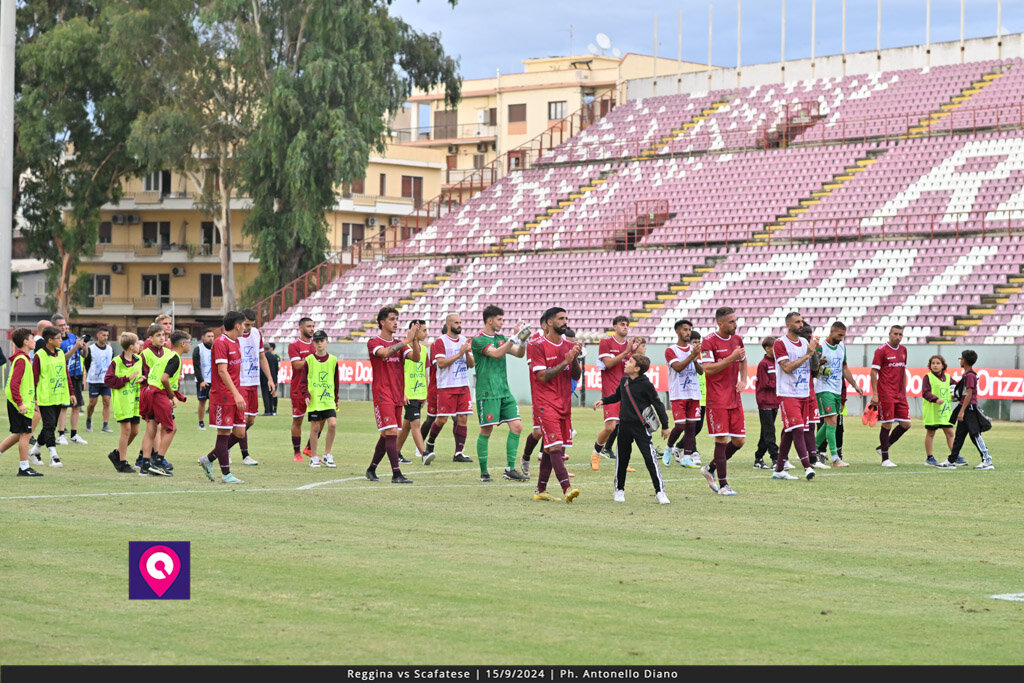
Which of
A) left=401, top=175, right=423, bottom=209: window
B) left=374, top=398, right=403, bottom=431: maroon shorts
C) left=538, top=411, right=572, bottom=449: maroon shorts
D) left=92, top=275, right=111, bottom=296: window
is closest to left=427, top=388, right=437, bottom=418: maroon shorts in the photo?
left=374, top=398, right=403, bottom=431: maroon shorts

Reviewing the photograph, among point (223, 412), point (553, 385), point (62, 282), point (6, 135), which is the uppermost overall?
point (6, 135)

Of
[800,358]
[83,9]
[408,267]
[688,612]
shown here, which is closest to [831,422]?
[800,358]

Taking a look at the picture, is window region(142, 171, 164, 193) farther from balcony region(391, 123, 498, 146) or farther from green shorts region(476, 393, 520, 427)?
green shorts region(476, 393, 520, 427)

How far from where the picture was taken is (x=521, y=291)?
48875 mm

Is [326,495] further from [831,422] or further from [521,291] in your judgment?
[521,291]

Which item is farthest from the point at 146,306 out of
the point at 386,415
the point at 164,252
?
the point at 386,415

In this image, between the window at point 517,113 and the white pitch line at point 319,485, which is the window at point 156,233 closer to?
the window at point 517,113

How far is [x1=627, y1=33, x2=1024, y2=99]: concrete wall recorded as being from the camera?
2162 inches

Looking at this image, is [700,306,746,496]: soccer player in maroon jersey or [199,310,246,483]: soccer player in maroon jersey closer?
[700,306,746,496]: soccer player in maroon jersey

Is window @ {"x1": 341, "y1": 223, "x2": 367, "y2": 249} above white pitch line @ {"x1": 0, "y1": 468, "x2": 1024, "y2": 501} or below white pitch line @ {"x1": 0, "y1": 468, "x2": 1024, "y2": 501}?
above

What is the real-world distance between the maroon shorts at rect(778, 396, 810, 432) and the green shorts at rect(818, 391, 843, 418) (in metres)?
2.51

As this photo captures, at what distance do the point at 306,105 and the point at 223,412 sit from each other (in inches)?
1481

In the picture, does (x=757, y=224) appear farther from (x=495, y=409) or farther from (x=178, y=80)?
(x=495, y=409)

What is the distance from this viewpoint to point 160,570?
941cm
